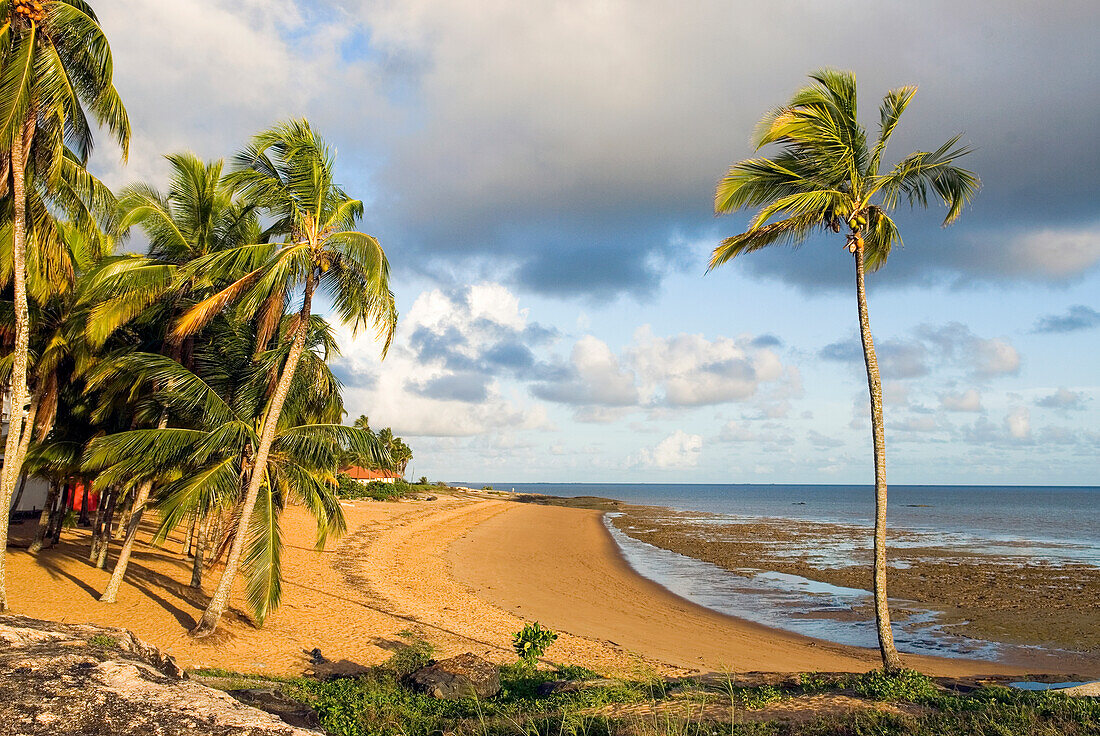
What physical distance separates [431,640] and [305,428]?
4652 mm

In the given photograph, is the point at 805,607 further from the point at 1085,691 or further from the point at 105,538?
the point at 105,538

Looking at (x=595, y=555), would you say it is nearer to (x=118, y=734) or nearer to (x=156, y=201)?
(x=156, y=201)

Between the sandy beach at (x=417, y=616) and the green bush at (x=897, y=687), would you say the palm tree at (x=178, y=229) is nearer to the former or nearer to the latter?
the sandy beach at (x=417, y=616)

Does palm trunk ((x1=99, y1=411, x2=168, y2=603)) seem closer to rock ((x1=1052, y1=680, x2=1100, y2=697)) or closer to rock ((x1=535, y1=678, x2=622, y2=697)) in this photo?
rock ((x1=535, y1=678, x2=622, y2=697))

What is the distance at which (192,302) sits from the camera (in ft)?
43.9

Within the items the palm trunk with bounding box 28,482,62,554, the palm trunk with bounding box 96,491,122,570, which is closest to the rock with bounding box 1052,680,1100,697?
the palm trunk with bounding box 96,491,122,570

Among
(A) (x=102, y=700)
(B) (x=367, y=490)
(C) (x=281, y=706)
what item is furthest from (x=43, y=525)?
(B) (x=367, y=490)

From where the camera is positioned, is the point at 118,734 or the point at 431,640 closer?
the point at 118,734

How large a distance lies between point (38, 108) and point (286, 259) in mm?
4188

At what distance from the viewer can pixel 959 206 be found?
9602 millimetres

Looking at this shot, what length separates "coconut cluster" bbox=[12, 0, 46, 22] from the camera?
32.1 ft

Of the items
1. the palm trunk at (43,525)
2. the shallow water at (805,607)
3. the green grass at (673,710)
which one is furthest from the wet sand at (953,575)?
the palm trunk at (43,525)

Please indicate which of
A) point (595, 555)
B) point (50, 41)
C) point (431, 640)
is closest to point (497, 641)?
point (431, 640)

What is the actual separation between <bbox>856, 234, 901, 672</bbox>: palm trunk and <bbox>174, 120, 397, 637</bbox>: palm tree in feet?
25.0
